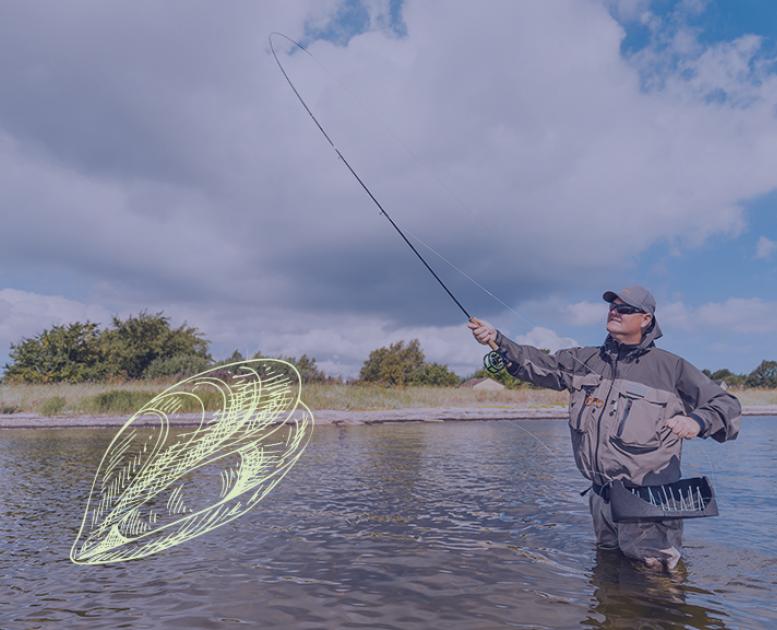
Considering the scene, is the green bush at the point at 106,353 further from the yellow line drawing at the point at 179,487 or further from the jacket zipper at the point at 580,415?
the jacket zipper at the point at 580,415

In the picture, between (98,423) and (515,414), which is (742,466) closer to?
(515,414)

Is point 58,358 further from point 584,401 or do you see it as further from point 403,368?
point 584,401

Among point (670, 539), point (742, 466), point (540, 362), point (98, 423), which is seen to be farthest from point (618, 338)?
point (98, 423)

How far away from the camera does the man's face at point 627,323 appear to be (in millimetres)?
6230

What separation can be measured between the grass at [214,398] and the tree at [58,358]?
15809 mm

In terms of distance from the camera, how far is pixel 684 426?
5688 millimetres

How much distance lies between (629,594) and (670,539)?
0.84 meters

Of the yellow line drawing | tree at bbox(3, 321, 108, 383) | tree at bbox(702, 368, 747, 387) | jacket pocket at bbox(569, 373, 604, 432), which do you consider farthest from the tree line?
tree at bbox(702, 368, 747, 387)

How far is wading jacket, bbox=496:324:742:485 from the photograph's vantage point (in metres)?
5.89

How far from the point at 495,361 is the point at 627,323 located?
4.71 feet

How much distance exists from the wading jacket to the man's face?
0.13 m

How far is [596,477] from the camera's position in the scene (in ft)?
20.6

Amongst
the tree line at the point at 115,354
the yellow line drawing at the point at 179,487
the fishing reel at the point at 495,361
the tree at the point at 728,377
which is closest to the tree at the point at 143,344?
the tree line at the point at 115,354

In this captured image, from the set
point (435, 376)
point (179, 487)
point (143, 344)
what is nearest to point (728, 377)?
point (435, 376)
